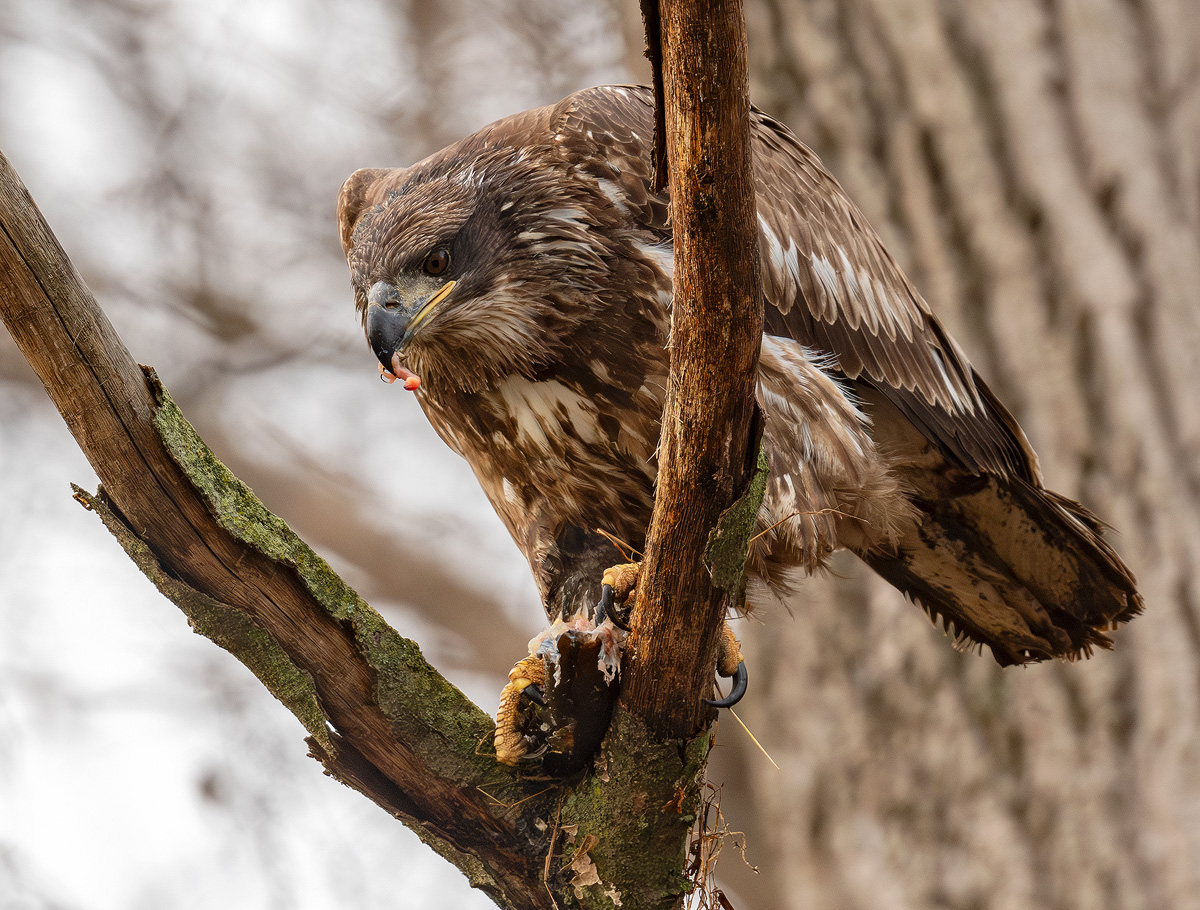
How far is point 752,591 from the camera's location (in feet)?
10.9

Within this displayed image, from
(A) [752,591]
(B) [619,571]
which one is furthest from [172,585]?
(A) [752,591]

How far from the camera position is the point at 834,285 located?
3.30 metres

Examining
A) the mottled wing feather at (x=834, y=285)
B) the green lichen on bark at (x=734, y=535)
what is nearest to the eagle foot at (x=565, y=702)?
the green lichen on bark at (x=734, y=535)

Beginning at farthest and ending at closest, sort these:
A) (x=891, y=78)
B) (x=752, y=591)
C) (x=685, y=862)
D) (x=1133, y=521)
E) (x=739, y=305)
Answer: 1. (x=891, y=78)
2. (x=1133, y=521)
3. (x=752, y=591)
4. (x=685, y=862)
5. (x=739, y=305)

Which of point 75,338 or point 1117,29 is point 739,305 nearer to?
point 75,338

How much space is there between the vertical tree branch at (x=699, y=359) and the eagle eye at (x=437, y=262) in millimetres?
1055

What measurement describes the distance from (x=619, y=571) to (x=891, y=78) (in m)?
2.62

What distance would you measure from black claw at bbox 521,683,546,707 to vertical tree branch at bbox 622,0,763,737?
0.77ft

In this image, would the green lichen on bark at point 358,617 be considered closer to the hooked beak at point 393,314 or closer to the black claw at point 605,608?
the black claw at point 605,608

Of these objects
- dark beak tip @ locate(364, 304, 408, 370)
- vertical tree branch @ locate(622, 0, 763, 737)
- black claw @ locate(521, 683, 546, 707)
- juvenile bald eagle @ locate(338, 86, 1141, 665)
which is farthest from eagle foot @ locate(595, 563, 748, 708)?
dark beak tip @ locate(364, 304, 408, 370)

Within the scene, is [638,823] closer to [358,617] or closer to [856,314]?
[358,617]

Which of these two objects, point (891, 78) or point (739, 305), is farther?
point (891, 78)

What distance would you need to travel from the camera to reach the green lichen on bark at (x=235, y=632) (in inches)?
83.7

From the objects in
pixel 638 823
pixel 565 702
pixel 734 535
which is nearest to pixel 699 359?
pixel 734 535
